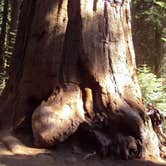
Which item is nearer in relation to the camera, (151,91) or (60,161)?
(60,161)

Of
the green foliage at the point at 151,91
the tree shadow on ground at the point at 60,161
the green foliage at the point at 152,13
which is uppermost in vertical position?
the green foliage at the point at 152,13

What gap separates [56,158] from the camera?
5.95 metres

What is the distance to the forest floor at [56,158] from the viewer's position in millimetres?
5746

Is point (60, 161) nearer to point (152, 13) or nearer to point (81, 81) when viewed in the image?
point (81, 81)

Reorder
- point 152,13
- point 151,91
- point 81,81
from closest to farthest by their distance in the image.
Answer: point 81,81, point 151,91, point 152,13

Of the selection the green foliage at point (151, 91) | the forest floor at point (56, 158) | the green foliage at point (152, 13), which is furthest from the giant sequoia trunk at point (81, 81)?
the green foliage at point (152, 13)

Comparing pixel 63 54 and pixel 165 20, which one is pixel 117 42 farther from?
pixel 165 20

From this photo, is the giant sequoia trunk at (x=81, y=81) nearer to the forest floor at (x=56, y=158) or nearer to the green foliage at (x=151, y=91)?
the forest floor at (x=56, y=158)

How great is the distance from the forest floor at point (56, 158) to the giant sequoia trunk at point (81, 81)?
0.43 ft

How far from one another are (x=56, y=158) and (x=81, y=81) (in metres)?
1.19

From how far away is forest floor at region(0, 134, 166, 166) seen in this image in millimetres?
5746

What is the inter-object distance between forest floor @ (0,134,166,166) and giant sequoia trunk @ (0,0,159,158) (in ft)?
0.43

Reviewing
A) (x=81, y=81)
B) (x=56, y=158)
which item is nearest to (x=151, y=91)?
(x=81, y=81)

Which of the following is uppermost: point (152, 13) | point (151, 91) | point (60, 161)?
point (152, 13)
